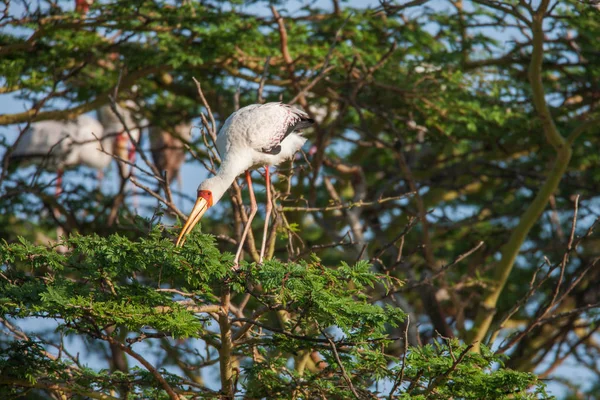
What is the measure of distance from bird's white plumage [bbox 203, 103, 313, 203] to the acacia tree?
12 cm

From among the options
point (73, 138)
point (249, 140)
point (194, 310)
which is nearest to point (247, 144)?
point (249, 140)

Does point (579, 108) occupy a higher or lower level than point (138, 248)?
higher

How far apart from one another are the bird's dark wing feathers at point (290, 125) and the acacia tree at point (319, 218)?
186mm

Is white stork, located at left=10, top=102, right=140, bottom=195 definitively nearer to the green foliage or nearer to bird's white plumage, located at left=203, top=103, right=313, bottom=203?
bird's white plumage, located at left=203, top=103, right=313, bottom=203

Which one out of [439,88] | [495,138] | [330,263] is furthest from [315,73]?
[330,263]

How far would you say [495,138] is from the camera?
347 inches

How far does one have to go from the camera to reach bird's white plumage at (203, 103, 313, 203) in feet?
18.8

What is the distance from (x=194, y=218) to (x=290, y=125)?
1.13m

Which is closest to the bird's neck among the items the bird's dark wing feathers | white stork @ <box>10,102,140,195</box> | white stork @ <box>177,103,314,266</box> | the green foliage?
white stork @ <box>177,103,314,266</box>

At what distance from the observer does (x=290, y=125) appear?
612cm

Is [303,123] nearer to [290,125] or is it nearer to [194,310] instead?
[290,125]

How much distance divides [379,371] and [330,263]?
6.42 m

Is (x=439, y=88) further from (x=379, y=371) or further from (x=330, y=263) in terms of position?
(x=379, y=371)

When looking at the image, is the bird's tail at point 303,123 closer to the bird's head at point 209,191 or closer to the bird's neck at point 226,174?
the bird's neck at point 226,174
